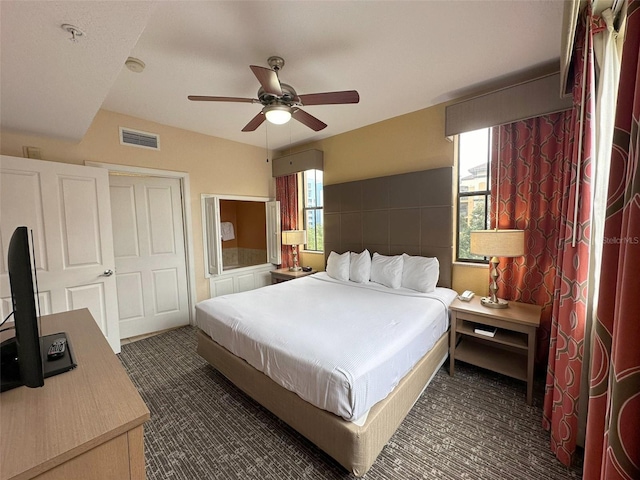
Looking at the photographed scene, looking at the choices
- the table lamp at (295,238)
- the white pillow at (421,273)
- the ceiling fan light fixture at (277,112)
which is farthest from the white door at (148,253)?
the white pillow at (421,273)

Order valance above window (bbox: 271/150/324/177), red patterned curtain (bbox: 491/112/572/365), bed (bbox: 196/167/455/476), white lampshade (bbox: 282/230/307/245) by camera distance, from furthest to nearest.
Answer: white lampshade (bbox: 282/230/307/245), valance above window (bbox: 271/150/324/177), red patterned curtain (bbox: 491/112/572/365), bed (bbox: 196/167/455/476)

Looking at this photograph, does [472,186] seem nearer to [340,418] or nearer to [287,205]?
[340,418]

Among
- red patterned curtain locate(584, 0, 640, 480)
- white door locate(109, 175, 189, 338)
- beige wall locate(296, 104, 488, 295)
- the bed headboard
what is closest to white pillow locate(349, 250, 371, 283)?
the bed headboard

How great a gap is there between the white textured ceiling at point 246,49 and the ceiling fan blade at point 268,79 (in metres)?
0.36

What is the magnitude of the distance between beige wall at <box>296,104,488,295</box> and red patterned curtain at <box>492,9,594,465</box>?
1.54ft

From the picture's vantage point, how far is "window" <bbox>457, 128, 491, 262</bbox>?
2838mm

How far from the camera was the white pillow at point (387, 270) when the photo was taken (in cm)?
309

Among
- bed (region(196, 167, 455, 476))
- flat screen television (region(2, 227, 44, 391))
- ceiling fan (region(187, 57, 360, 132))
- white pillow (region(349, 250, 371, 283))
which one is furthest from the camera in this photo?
white pillow (region(349, 250, 371, 283))

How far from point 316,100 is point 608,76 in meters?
1.74

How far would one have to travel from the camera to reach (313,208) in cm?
463

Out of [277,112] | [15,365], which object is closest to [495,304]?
[277,112]

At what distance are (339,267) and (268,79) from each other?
7.88ft

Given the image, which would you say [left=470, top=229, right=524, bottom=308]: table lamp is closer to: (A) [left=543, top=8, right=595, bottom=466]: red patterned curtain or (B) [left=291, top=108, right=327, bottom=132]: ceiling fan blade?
(A) [left=543, top=8, right=595, bottom=466]: red patterned curtain

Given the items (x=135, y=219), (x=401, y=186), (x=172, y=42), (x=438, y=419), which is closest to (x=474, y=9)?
(x=401, y=186)
